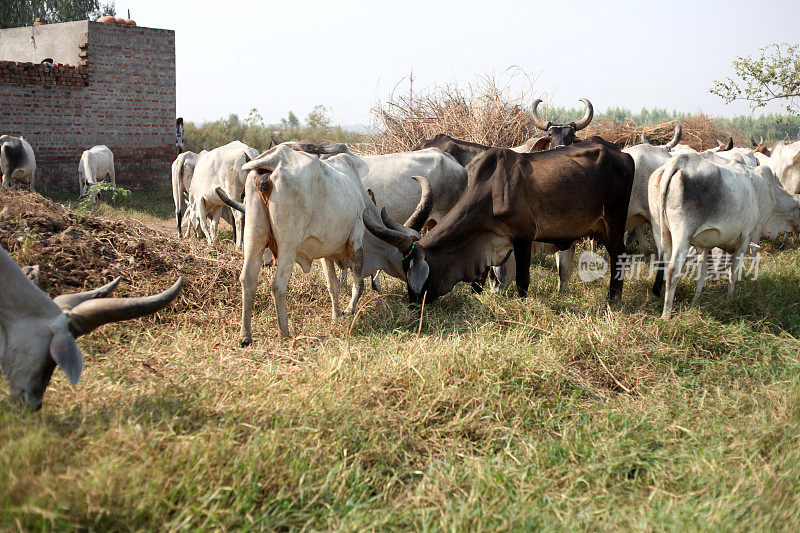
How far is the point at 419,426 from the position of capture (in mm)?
3350

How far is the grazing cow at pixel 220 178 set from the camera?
7.85 meters

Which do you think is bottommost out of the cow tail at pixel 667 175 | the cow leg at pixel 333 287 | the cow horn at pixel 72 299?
the cow leg at pixel 333 287

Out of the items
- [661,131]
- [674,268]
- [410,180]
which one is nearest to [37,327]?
[410,180]

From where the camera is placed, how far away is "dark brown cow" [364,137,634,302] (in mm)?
5449

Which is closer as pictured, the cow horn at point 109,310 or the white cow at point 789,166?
the cow horn at point 109,310

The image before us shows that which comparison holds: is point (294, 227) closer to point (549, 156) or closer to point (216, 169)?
point (549, 156)

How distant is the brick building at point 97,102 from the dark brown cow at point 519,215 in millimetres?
10899

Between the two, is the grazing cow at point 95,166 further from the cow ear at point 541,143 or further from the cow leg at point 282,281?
the cow leg at point 282,281

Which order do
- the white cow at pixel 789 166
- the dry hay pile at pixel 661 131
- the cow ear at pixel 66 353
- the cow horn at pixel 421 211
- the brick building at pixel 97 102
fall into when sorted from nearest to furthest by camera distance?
the cow ear at pixel 66 353, the cow horn at pixel 421 211, the white cow at pixel 789 166, the dry hay pile at pixel 661 131, the brick building at pixel 97 102

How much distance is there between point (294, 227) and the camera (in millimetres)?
4488

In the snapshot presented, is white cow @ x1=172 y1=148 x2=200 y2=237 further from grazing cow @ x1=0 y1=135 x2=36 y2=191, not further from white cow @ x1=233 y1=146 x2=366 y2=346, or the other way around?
white cow @ x1=233 y1=146 x2=366 y2=346

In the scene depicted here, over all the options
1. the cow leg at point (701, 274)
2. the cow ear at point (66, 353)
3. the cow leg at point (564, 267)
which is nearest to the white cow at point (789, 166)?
the cow leg at point (701, 274)

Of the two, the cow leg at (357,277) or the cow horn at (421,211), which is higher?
the cow horn at (421,211)

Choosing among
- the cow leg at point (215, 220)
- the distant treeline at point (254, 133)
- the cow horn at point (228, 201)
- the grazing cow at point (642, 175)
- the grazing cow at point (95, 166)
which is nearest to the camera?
the cow horn at point (228, 201)
